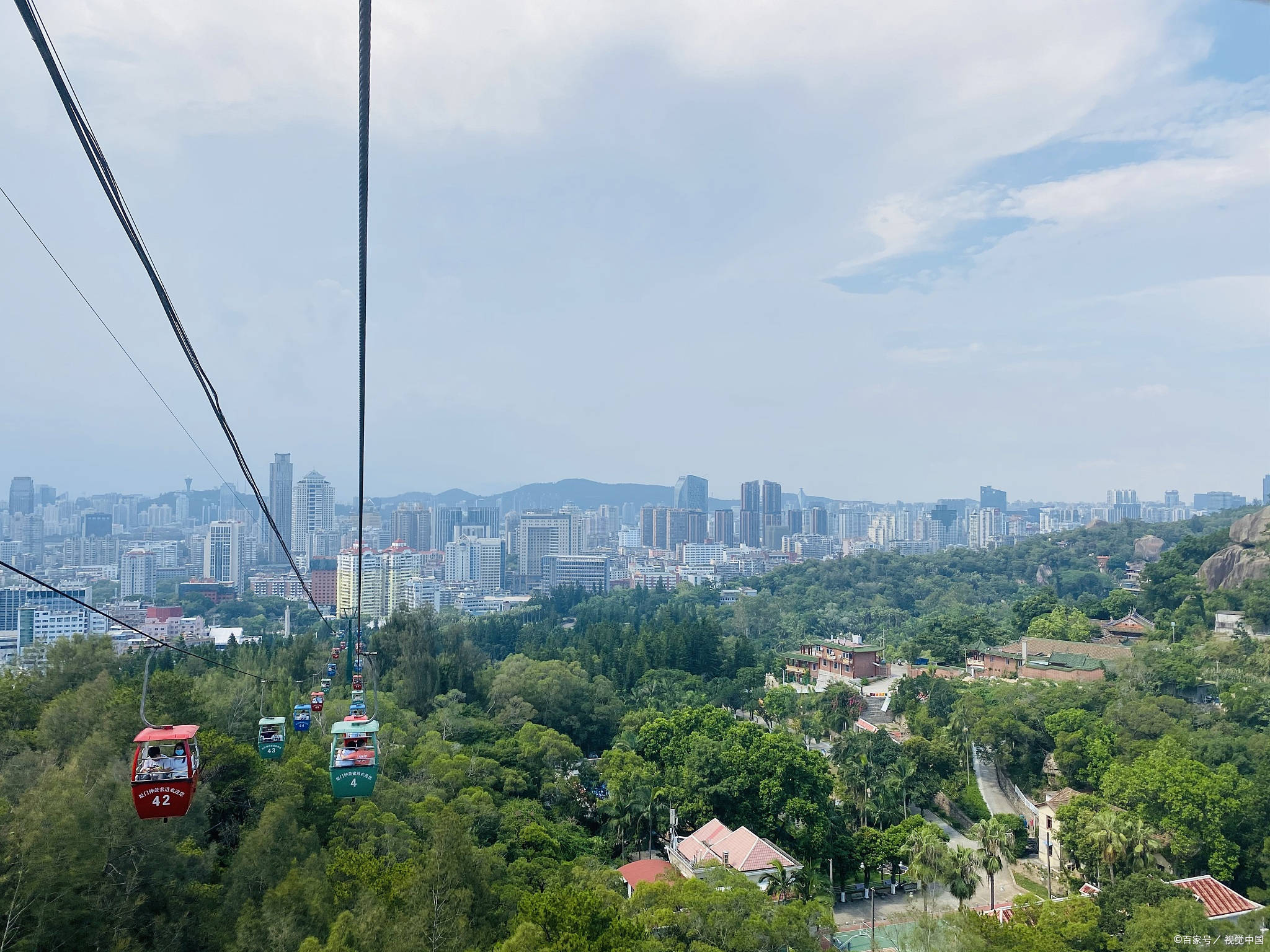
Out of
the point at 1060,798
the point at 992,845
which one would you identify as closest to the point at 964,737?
the point at 1060,798

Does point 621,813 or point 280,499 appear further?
point 280,499

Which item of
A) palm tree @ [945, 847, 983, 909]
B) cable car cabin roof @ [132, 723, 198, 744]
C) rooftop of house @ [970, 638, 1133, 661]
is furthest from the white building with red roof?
rooftop of house @ [970, 638, 1133, 661]

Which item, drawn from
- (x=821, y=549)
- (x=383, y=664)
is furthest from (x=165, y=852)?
(x=821, y=549)

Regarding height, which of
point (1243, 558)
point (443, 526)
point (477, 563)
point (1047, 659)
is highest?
point (443, 526)

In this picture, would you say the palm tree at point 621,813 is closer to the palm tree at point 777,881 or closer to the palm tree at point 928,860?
the palm tree at point 777,881

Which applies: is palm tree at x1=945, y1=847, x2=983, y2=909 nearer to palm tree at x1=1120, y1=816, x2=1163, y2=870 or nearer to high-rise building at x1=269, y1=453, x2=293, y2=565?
palm tree at x1=1120, y1=816, x2=1163, y2=870

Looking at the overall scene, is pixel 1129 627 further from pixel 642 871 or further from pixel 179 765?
pixel 179 765

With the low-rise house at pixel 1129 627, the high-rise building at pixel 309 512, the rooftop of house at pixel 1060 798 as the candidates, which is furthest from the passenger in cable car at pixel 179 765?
the high-rise building at pixel 309 512
